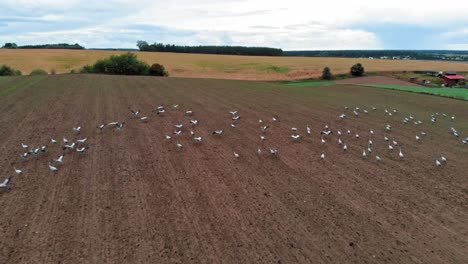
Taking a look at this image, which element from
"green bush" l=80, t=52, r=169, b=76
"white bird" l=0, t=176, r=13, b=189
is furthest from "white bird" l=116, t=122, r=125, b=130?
"green bush" l=80, t=52, r=169, b=76

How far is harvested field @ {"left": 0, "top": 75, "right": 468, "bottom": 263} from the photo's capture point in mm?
10617

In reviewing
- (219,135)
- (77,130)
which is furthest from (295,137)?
(77,130)

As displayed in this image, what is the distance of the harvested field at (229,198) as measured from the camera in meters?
10.6

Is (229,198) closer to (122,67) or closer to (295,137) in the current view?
(295,137)

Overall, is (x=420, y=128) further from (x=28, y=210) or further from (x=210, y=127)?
(x=28, y=210)

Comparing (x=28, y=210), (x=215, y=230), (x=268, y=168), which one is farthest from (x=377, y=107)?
(x=28, y=210)

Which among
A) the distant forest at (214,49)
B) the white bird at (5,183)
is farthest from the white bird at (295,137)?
the distant forest at (214,49)

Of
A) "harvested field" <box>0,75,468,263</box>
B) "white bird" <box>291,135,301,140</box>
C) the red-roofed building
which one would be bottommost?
the red-roofed building

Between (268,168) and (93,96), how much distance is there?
2675 centimetres

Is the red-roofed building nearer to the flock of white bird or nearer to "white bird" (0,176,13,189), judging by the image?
the flock of white bird

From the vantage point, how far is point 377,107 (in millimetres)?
35500

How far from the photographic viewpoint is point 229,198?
13.8m

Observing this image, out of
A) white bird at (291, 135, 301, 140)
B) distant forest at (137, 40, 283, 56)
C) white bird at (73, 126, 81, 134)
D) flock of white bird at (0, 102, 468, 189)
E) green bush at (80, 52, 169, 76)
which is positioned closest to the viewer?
flock of white bird at (0, 102, 468, 189)

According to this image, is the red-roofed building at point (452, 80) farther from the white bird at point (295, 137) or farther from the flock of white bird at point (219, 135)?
the white bird at point (295, 137)
